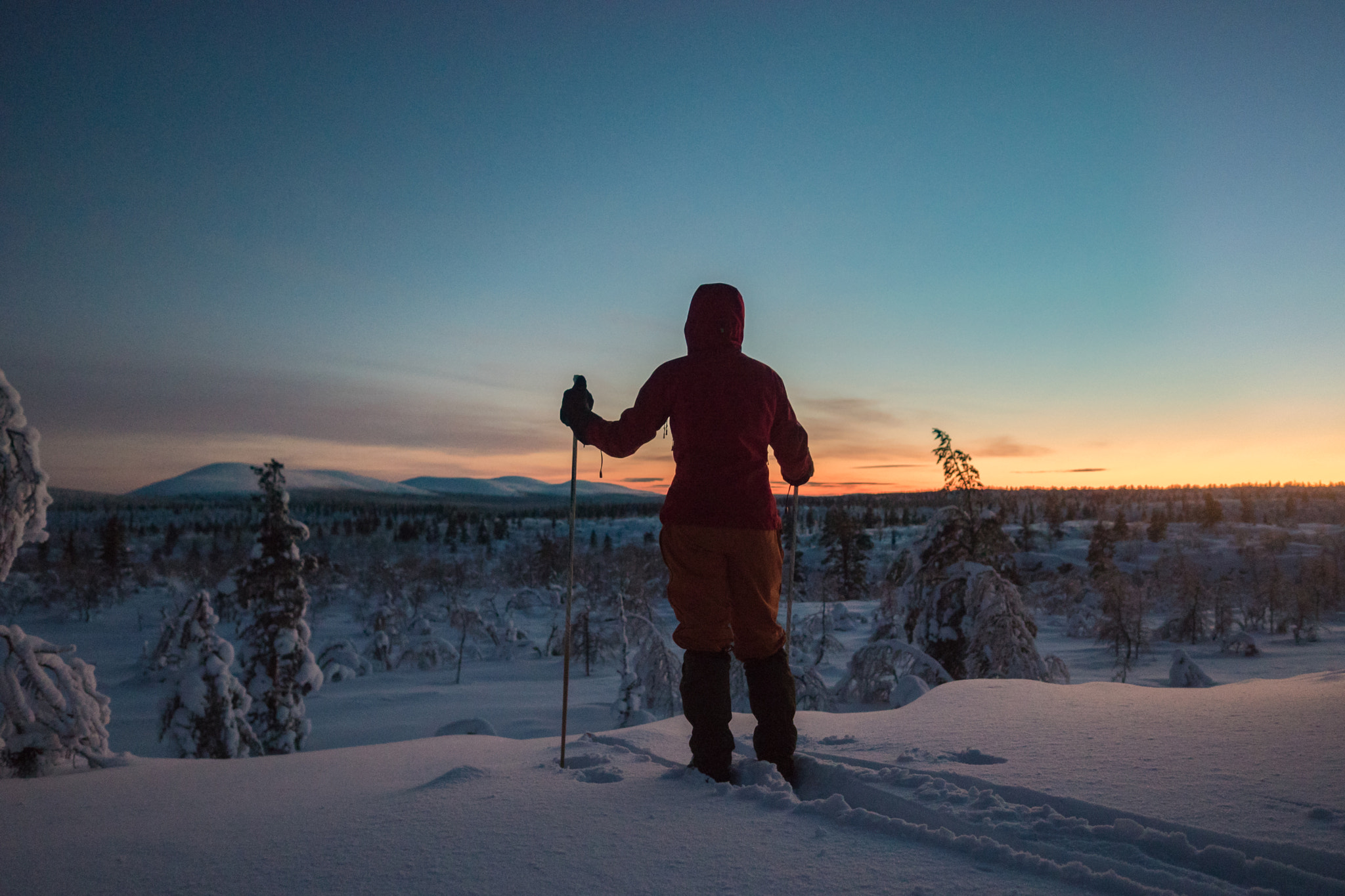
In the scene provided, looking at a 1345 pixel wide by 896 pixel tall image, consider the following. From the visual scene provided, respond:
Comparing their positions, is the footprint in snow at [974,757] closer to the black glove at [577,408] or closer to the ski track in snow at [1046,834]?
the ski track in snow at [1046,834]

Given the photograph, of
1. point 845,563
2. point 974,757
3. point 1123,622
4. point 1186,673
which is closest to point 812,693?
point 1186,673

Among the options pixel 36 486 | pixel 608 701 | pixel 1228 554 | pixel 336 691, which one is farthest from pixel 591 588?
pixel 1228 554

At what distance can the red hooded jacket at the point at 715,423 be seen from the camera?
267 cm

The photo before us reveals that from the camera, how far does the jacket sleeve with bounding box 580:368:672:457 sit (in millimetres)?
2861

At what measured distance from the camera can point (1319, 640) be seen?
1617cm

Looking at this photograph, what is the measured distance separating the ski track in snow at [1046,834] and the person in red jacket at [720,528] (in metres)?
0.23

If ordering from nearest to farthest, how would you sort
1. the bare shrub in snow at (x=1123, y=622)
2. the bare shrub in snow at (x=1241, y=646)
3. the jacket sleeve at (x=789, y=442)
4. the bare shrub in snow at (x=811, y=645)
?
the jacket sleeve at (x=789, y=442) → the bare shrub in snow at (x=1241, y=646) → the bare shrub in snow at (x=811, y=645) → the bare shrub in snow at (x=1123, y=622)

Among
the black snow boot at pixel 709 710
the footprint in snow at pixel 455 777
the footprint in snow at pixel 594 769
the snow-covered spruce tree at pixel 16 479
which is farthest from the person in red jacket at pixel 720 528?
the snow-covered spruce tree at pixel 16 479

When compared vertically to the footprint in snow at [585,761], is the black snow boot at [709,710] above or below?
above

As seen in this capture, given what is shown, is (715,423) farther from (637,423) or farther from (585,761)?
(585,761)

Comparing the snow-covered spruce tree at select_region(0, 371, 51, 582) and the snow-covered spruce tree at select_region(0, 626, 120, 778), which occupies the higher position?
the snow-covered spruce tree at select_region(0, 371, 51, 582)

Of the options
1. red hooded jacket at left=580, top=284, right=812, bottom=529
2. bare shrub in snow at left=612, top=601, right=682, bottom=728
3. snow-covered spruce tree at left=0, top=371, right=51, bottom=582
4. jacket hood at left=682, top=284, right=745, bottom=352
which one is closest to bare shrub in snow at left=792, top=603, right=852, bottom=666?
bare shrub in snow at left=612, top=601, right=682, bottom=728

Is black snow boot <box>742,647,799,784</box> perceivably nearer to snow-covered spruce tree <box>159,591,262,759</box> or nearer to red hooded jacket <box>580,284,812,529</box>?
red hooded jacket <box>580,284,812,529</box>

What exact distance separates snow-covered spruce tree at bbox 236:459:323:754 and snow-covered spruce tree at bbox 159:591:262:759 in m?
1.07
